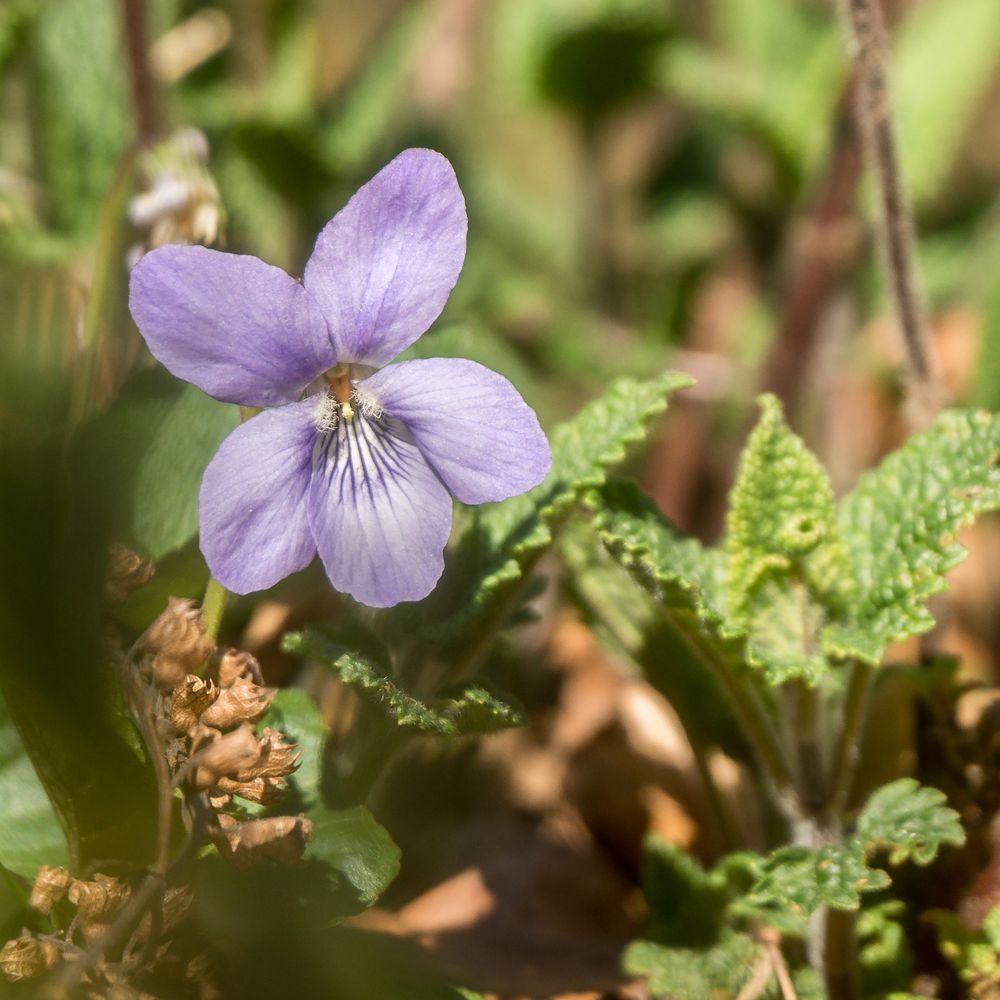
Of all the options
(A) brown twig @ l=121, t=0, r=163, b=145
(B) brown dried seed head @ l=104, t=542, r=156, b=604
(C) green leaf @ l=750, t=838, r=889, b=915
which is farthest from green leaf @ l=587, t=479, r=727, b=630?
(A) brown twig @ l=121, t=0, r=163, b=145

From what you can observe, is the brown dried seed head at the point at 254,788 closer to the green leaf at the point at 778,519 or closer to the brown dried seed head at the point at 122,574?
the brown dried seed head at the point at 122,574

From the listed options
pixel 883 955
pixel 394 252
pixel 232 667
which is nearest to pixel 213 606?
pixel 232 667

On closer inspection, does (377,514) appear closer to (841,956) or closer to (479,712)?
(479,712)

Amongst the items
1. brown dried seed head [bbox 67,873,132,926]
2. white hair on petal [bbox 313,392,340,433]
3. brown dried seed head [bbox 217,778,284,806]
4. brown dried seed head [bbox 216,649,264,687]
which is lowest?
brown dried seed head [bbox 67,873,132,926]

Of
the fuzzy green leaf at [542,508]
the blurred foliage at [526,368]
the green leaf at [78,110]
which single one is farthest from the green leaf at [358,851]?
the green leaf at [78,110]

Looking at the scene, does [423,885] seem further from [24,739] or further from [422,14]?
[422,14]

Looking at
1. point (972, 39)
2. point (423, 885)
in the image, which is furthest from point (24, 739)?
point (972, 39)

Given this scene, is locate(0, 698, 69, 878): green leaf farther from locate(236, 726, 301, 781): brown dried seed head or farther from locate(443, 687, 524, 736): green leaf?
locate(443, 687, 524, 736): green leaf
